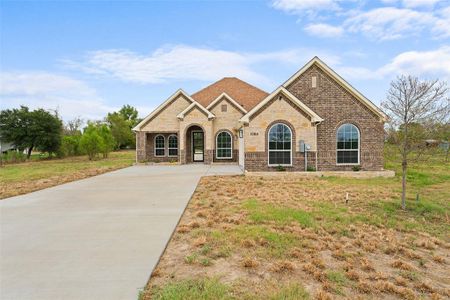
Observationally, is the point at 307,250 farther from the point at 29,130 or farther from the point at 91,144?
the point at 29,130

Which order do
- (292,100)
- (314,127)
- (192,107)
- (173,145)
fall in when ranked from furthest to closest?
(173,145) < (192,107) < (314,127) < (292,100)

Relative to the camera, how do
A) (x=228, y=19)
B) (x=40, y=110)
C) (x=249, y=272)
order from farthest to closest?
(x=40, y=110), (x=228, y=19), (x=249, y=272)

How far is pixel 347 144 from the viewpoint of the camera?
15609 millimetres

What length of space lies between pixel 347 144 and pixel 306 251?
41.2 ft

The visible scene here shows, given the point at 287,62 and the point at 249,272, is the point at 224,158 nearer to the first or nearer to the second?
the point at 287,62

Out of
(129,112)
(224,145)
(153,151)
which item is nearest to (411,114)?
(224,145)

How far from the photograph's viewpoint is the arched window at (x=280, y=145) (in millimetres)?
15031

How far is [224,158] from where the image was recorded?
21.6 m

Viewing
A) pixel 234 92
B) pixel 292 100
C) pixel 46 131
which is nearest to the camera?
pixel 292 100

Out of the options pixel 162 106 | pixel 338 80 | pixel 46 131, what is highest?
→ pixel 338 80

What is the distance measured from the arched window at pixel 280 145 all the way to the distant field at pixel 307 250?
20.5 ft

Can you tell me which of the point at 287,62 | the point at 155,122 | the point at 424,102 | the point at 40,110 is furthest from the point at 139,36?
the point at 40,110

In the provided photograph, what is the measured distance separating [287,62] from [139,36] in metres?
12.7

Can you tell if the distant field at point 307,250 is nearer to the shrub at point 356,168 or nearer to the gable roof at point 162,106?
the shrub at point 356,168
